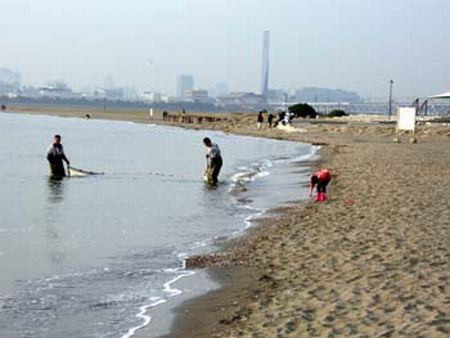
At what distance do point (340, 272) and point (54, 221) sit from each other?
8610 millimetres

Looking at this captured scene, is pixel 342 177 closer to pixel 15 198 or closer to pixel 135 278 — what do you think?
pixel 15 198

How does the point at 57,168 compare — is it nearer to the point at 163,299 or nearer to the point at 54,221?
the point at 54,221

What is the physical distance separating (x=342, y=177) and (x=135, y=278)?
13.0m

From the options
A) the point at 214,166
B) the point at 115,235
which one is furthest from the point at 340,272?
the point at 214,166

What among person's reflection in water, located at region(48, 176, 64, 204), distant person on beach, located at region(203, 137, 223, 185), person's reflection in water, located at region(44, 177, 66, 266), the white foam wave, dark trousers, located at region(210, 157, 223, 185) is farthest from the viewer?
dark trousers, located at region(210, 157, 223, 185)

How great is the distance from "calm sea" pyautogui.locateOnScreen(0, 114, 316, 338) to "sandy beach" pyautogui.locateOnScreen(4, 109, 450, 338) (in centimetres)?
60

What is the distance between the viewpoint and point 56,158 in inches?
1046

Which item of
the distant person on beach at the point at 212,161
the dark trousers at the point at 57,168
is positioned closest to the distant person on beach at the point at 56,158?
the dark trousers at the point at 57,168

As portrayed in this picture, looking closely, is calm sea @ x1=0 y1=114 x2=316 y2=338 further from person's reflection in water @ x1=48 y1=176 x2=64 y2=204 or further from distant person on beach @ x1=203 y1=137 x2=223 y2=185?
distant person on beach @ x1=203 y1=137 x2=223 y2=185

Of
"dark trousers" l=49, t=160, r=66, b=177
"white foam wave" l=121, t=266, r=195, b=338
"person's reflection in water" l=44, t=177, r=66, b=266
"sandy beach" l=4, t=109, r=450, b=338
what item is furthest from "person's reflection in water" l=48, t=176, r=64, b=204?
"white foam wave" l=121, t=266, r=195, b=338

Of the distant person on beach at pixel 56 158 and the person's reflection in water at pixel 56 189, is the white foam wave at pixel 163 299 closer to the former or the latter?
the person's reflection in water at pixel 56 189

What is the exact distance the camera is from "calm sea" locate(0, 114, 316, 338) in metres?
9.47

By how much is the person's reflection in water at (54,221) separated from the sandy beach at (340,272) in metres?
2.37

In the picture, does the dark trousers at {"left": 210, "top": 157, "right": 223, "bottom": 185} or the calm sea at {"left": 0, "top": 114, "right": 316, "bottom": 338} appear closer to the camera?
the calm sea at {"left": 0, "top": 114, "right": 316, "bottom": 338}
